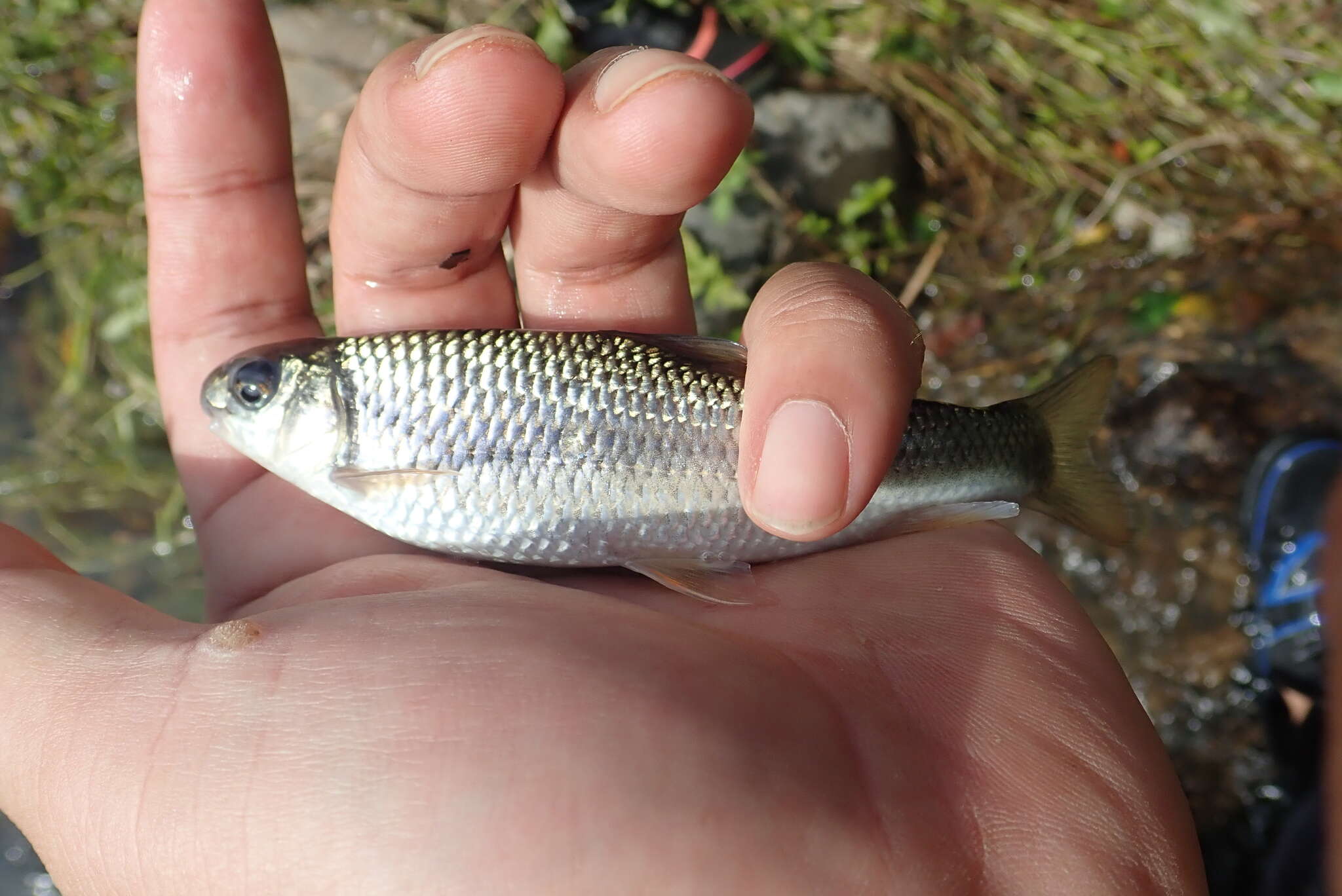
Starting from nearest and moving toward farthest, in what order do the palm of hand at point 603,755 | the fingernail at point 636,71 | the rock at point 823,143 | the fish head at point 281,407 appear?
the palm of hand at point 603,755 → the fingernail at point 636,71 → the fish head at point 281,407 → the rock at point 823,143

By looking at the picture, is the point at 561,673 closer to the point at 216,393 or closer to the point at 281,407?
the point at 281,407

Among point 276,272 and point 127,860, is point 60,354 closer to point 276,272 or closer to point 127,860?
point 276,272

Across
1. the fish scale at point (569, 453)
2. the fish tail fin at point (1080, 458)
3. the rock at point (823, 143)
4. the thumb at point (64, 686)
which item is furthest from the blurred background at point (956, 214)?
the thumb at point (64, 686)

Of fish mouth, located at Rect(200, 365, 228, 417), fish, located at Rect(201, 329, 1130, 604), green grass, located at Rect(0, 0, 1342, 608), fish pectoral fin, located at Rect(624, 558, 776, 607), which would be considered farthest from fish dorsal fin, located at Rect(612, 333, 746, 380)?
green grass, located at Rect(0, 0, 1342, 608)

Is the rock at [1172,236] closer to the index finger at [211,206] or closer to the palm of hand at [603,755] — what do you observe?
the palm of hand at [603,755]

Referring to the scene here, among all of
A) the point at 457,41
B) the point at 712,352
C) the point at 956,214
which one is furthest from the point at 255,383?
the point at 956,214

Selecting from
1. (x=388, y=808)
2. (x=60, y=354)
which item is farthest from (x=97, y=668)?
(x=60, y=354)
